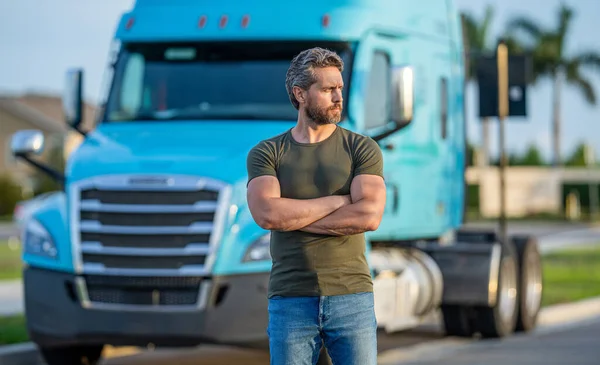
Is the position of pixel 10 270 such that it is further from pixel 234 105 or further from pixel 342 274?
pixel 342 274

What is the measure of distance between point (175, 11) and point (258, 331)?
9.95ft

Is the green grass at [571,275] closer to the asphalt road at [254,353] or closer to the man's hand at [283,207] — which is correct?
the asphalt road at [254,353]

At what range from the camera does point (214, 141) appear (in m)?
10.5

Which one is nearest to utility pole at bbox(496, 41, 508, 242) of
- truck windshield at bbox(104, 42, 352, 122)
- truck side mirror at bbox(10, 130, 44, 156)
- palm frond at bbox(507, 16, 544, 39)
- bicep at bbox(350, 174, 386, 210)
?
truck windshield at bbox(104, 42, 352, 122)

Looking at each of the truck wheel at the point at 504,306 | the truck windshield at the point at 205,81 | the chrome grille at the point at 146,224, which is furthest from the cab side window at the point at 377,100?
the truck wheel at the point at 504,306

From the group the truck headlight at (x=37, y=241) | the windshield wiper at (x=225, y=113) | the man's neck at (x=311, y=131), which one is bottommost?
the truck headlight at (x=37, y=241)

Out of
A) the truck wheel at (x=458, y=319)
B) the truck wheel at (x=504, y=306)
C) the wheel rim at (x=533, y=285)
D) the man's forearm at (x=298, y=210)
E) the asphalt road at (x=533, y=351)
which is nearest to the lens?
the man's forearm at (x=298, y=210)

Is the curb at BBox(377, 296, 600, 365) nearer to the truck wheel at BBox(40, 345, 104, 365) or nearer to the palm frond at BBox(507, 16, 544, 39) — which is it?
the truck wheel at BBox(40, 345, 104, 365)

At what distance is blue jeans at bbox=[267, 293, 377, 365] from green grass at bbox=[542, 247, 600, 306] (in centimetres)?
1246

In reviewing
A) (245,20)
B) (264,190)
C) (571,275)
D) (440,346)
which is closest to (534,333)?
(440,346)

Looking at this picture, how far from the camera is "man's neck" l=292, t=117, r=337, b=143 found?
574cm

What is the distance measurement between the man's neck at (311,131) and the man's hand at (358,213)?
223 mm

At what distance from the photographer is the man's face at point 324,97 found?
5.65m

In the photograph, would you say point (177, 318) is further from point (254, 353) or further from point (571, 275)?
point (571, 275)
